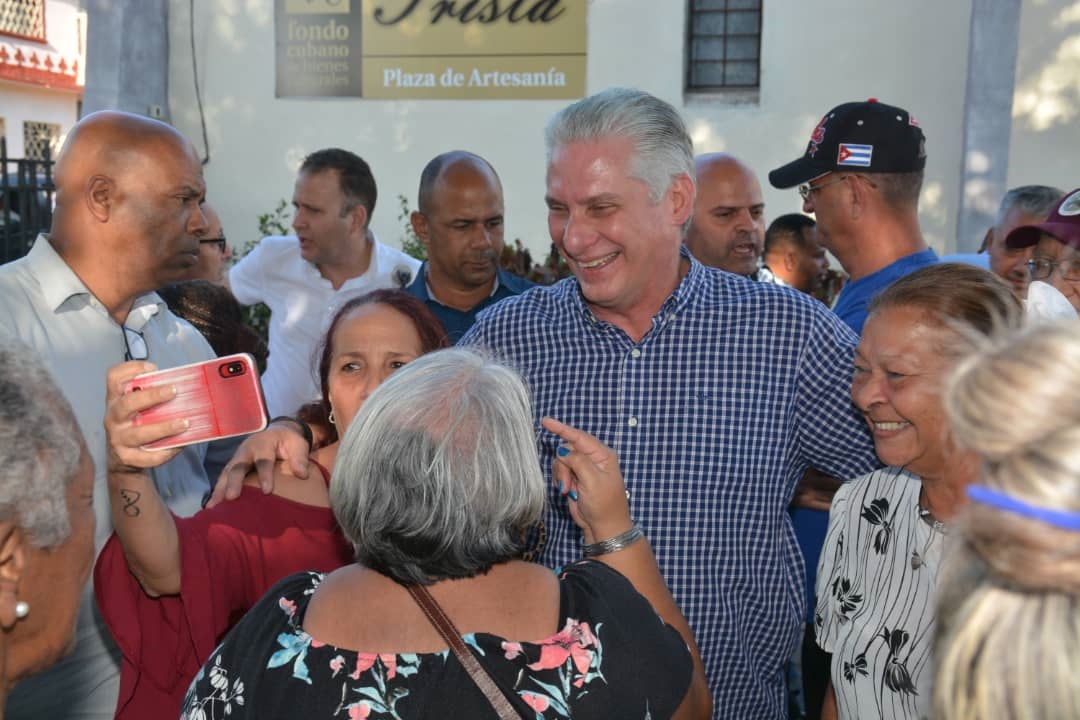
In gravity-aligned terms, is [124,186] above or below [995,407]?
above

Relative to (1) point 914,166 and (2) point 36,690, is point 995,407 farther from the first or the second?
(1) point 914,166

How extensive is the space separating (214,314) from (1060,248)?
3114 millimetres

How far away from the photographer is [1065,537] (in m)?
1.02

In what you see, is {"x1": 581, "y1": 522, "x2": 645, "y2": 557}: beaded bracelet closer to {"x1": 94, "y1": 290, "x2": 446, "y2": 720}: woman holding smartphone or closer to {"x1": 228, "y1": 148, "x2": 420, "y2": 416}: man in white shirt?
{"x1": 94, "y1": 290, "x2": 446, "y2": 720}: woman holding smartphone

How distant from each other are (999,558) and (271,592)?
1326mm

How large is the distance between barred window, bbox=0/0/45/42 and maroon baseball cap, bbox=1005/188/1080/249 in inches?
901

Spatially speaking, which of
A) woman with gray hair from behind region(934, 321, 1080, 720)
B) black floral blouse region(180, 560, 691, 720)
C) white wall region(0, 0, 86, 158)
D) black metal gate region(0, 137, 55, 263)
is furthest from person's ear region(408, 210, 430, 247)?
white wall region(0, 0, 86, 158)

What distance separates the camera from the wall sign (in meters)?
11.1

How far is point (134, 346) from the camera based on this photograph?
10.6 ft

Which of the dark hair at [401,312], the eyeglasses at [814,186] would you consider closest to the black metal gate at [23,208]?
the dark hair at [401,312]

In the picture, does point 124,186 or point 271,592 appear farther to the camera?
point 124,186

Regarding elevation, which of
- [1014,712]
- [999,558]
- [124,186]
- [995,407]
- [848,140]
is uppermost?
[848,140]

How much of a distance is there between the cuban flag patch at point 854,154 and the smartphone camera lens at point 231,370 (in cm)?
262

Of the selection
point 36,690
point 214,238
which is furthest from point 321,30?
point 36,690
